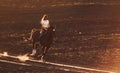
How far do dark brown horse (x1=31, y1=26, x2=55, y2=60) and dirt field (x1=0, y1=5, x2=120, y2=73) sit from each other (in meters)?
0.48

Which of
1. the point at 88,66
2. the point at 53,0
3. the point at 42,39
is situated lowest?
the point at 88,66

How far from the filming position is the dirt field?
2034 centimetres

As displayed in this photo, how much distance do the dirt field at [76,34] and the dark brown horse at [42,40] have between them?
0.48 m

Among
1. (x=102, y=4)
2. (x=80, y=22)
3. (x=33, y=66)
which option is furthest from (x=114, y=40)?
(x=102, y=4)

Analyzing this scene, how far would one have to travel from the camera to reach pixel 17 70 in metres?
18.2

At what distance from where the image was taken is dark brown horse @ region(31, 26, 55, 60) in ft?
63.9

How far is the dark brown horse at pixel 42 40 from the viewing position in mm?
→ 19469

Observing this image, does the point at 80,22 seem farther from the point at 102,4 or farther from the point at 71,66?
the point at 71,66

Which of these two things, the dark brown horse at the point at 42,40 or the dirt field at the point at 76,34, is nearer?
the dark brown horse at the point at 42,40

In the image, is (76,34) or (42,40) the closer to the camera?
(42,40)

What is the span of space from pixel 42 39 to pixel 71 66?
2.07 m

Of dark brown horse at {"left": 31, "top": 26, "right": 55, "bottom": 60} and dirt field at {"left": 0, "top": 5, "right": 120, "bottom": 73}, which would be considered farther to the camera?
dirt field at {"left": 0, "top": 5, "right": 120, "bottom": 73}

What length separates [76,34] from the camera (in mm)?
24953

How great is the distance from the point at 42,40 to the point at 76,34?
5.60 meters
